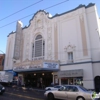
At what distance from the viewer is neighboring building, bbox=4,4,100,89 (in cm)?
2300

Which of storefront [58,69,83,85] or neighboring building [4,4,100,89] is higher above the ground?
neighboring building [4,4,100,89]

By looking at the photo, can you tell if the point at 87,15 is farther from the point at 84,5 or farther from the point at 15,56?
the point at 15,56

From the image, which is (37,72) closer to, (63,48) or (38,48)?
(38,48)

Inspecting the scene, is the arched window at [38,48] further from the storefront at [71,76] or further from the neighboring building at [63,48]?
the storefront at [71,76]

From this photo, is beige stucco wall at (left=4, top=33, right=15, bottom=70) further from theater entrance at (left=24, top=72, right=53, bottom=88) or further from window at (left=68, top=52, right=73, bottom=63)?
window at (left=68, top=52, right=73, bottom=63)

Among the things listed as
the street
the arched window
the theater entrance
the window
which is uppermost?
the arched window

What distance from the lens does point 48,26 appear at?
3095 centimetres

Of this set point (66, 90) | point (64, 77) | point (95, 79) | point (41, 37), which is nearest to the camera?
point (66, 90)

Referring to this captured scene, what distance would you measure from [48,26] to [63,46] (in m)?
6.81

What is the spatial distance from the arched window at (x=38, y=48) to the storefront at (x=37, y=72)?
13.5 feet

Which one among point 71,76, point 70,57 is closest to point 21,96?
point 71,76

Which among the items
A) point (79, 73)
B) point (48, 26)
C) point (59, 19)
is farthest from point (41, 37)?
point (79, 73)

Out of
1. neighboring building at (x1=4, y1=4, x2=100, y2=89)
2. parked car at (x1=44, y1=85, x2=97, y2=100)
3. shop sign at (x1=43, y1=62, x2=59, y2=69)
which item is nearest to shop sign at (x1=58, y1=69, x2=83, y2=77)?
neighboring building at (x1=4, y1=4, x2=100, y2=89)

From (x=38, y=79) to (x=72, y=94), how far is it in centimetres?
2079
